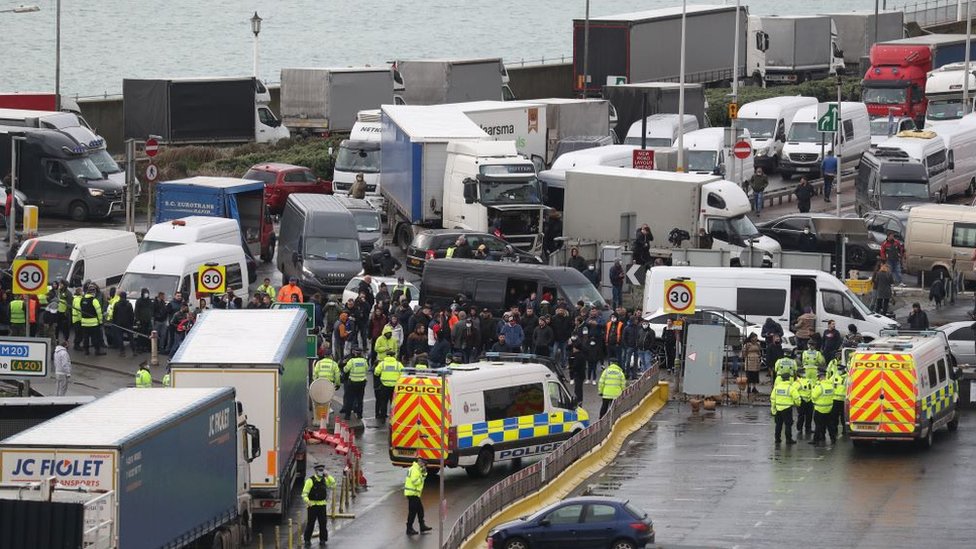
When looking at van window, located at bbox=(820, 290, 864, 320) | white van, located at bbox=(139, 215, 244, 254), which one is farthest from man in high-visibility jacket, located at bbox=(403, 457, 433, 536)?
white van, located at bbox=(139, 215, 244, 254)

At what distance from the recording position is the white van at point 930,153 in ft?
179

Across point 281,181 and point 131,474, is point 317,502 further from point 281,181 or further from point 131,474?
point 281,181

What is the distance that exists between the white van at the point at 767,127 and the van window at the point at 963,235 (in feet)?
48.5

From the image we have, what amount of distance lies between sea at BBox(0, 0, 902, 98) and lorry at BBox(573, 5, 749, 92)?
42.4 m

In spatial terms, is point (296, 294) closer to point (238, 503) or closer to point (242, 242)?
point (242, 242)

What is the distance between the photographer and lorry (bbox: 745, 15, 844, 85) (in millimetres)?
78500

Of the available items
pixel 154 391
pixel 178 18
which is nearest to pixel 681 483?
pixel 154 391

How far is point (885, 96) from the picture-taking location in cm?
6788

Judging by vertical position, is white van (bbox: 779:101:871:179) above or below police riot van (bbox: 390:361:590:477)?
above

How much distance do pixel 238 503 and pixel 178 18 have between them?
160 m

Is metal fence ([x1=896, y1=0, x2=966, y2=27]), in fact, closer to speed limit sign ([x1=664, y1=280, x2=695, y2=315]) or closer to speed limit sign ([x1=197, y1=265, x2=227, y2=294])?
speed limit sign ([x1=664, y1=280, x2=695, y2=315])

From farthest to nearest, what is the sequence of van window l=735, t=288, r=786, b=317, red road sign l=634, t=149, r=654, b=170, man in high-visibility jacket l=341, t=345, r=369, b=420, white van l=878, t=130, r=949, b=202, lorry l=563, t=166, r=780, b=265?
A: white van l=878, t=130, r=949, b=202 → red road sign l=634, t=149, r=654, b=170 → lorry l=563, t=166, r=780, b=265 → van window l=735, t=288, r=786, b=317 → man in high-visibility jacket l=341, t=345, r=369, b=420

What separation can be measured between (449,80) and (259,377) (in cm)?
3994

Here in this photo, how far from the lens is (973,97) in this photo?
66.8m
